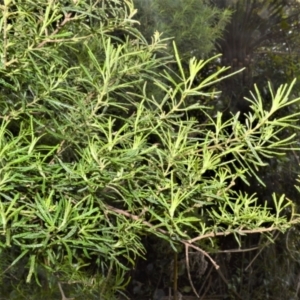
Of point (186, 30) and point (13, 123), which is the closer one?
point (13, 123)

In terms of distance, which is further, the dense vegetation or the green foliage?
the green foliage

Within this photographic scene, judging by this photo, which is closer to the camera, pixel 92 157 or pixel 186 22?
pixel 92 157

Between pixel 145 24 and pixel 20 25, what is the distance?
1.16 ft

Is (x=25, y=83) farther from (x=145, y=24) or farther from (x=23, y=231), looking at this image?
(x=145, y=24)

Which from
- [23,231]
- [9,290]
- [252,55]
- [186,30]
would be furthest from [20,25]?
[252,55]

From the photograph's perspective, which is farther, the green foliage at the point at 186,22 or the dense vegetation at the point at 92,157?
the green foliage at the point at 186,22

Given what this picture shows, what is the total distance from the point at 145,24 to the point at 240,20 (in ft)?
0.55

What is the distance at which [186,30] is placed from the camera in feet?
2.23

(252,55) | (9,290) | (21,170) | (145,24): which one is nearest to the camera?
(21,170)

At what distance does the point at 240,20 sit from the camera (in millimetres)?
737

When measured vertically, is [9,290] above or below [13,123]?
below

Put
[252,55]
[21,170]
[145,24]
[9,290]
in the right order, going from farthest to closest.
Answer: [252,55]
[145,24]
[9,290]
[21,170]

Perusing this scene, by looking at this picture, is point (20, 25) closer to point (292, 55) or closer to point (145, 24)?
point (145, 24)

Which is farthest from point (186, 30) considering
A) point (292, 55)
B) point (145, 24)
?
point (292, 55)
